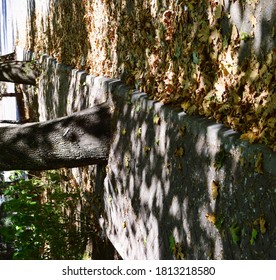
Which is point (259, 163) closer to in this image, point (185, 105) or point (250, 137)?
point (250, 137)

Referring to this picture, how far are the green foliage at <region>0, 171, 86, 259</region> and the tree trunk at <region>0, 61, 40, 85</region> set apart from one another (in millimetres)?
4122

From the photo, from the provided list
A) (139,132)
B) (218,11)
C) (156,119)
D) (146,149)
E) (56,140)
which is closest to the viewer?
(218,11)

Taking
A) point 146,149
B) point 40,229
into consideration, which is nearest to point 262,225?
point 146,149

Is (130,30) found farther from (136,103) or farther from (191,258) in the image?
(191,258)

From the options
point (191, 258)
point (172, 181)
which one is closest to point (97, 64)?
point (172, 181)

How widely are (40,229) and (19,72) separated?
5.29m

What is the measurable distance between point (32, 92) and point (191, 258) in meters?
9.80

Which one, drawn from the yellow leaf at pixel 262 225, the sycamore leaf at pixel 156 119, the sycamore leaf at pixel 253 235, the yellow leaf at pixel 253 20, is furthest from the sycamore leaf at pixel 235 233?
the sycamore leaf at pixel 156 119

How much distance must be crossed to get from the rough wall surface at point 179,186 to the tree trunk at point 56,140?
19 cm

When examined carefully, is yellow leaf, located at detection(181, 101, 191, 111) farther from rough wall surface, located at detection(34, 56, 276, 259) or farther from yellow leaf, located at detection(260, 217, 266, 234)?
yellow leaf, located at detection(260, 217, 266, 234)

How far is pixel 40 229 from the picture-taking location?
6.02 metres

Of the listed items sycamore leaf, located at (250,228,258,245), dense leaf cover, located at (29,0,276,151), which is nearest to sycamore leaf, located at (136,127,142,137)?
dense leaf cover, located at (29,0,276,151)

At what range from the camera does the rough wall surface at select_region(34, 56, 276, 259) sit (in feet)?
9.10

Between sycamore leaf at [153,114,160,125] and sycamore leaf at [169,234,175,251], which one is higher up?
sycamore leaf at [153,114,160,125]
